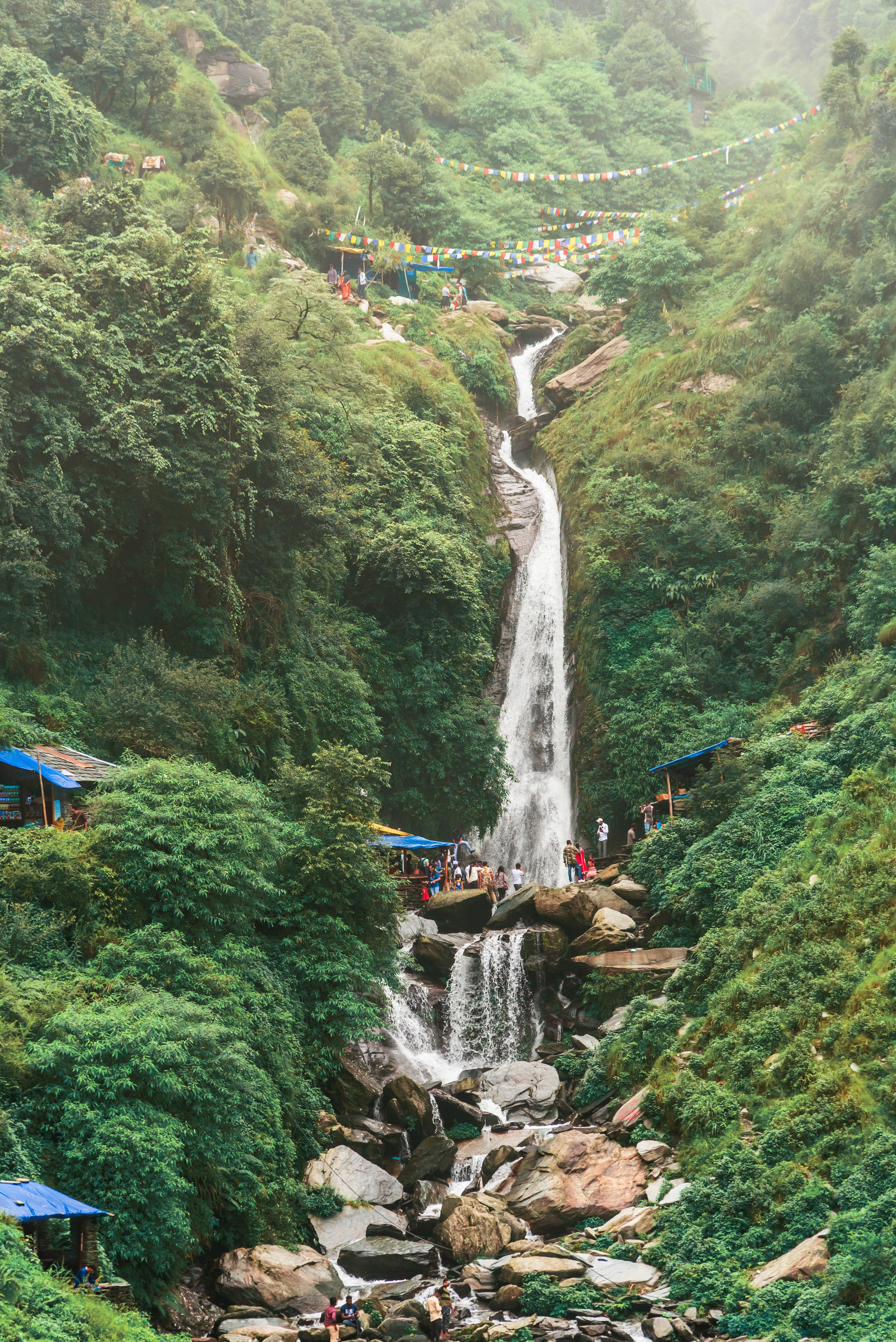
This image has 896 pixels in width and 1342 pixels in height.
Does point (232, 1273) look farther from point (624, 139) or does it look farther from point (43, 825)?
Answer: point (624, 139)

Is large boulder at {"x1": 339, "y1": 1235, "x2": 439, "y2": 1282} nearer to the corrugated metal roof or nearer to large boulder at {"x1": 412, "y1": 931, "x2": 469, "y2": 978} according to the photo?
the corrugated metal roof

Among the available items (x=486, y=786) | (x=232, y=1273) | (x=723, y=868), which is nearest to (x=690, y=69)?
(x=486, y=786)

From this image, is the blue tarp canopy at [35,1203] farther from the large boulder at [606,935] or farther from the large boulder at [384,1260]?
the large boulder at [606,935]

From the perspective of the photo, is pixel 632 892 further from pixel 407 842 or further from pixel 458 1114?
pixel 458 1114

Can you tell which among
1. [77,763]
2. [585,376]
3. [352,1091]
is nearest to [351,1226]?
[352,1091]

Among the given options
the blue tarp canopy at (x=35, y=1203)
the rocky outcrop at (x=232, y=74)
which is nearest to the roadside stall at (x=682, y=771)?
the blue tarp canopy at (x=35, y=1203)
